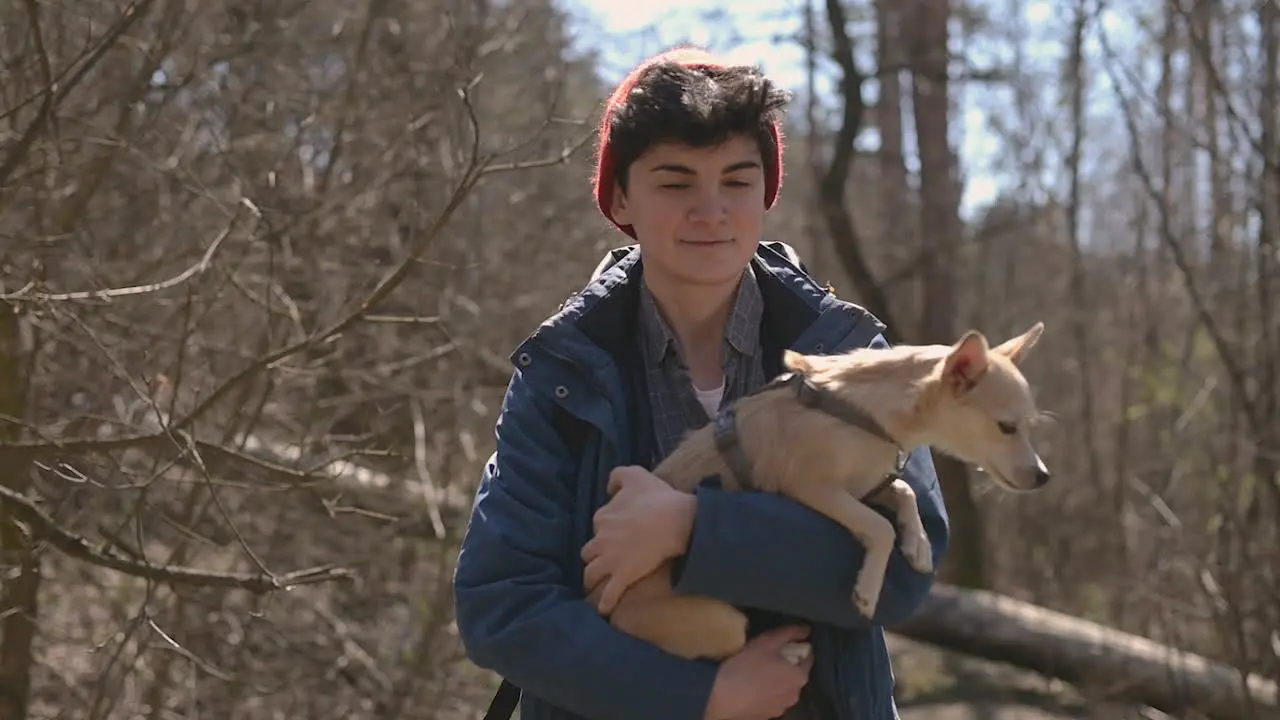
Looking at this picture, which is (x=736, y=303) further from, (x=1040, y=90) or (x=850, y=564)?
(x=1040, y=90)

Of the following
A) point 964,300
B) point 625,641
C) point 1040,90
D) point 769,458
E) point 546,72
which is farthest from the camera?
point 964,300

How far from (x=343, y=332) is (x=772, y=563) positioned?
9.04ft

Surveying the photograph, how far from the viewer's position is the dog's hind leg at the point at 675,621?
2.45 m

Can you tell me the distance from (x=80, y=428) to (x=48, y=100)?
1.71m

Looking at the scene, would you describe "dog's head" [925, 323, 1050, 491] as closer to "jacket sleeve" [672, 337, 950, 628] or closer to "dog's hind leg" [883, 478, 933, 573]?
"dog's hind leg" [883, 478, 933, 573]

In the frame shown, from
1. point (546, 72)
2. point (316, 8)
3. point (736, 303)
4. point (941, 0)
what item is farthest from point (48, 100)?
point (941, 0)

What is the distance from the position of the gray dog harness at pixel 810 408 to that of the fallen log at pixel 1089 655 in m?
4.42

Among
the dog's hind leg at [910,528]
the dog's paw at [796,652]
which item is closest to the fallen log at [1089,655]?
the dog's hind leg at [910,528]

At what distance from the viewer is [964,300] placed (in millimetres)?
18531

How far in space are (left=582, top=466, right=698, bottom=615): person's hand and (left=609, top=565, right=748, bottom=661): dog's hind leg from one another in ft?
0.17

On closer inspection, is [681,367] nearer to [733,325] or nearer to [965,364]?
[733,325]

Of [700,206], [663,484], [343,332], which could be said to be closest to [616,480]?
[663,484]

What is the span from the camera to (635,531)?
7.68 ft

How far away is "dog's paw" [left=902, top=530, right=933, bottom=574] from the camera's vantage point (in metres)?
2.49
